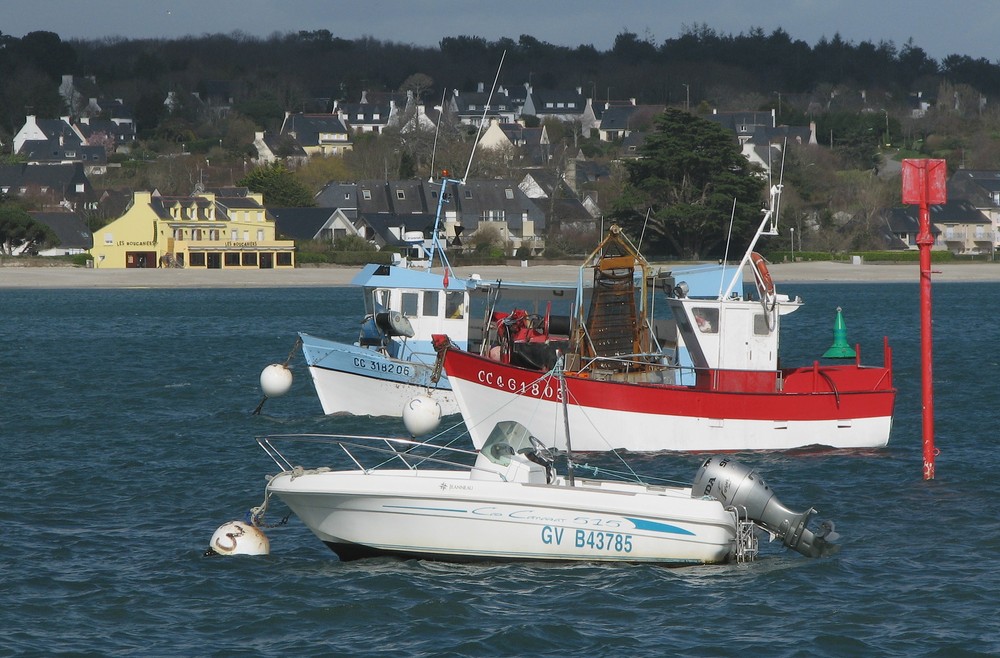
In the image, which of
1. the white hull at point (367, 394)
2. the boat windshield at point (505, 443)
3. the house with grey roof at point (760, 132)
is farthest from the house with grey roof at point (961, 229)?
the boat windshield at point (505, 443)

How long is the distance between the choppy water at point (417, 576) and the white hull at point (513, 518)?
255 mm

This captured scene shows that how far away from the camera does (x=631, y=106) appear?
193625mm

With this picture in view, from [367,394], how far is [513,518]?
1245cm

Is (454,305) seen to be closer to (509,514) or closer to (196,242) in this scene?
(509,514)

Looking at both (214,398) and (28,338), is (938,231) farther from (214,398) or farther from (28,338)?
(214,398)

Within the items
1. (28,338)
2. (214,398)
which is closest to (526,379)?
(214,398)

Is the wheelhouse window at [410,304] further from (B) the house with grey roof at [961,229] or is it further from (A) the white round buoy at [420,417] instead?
(B) the house with grey roof at [961,229]

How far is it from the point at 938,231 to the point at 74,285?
63846 mm

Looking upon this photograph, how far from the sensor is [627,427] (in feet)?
71.3

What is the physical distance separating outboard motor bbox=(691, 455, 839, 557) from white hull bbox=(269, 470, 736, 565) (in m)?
0.56

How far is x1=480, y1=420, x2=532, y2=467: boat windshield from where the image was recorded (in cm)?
1494

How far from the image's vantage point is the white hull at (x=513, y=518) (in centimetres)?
1467

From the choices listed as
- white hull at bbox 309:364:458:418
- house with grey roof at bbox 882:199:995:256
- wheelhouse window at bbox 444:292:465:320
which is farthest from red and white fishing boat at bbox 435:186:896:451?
house with grey roof at bbox 882:199:995:256

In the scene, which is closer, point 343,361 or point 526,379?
point 526,379
